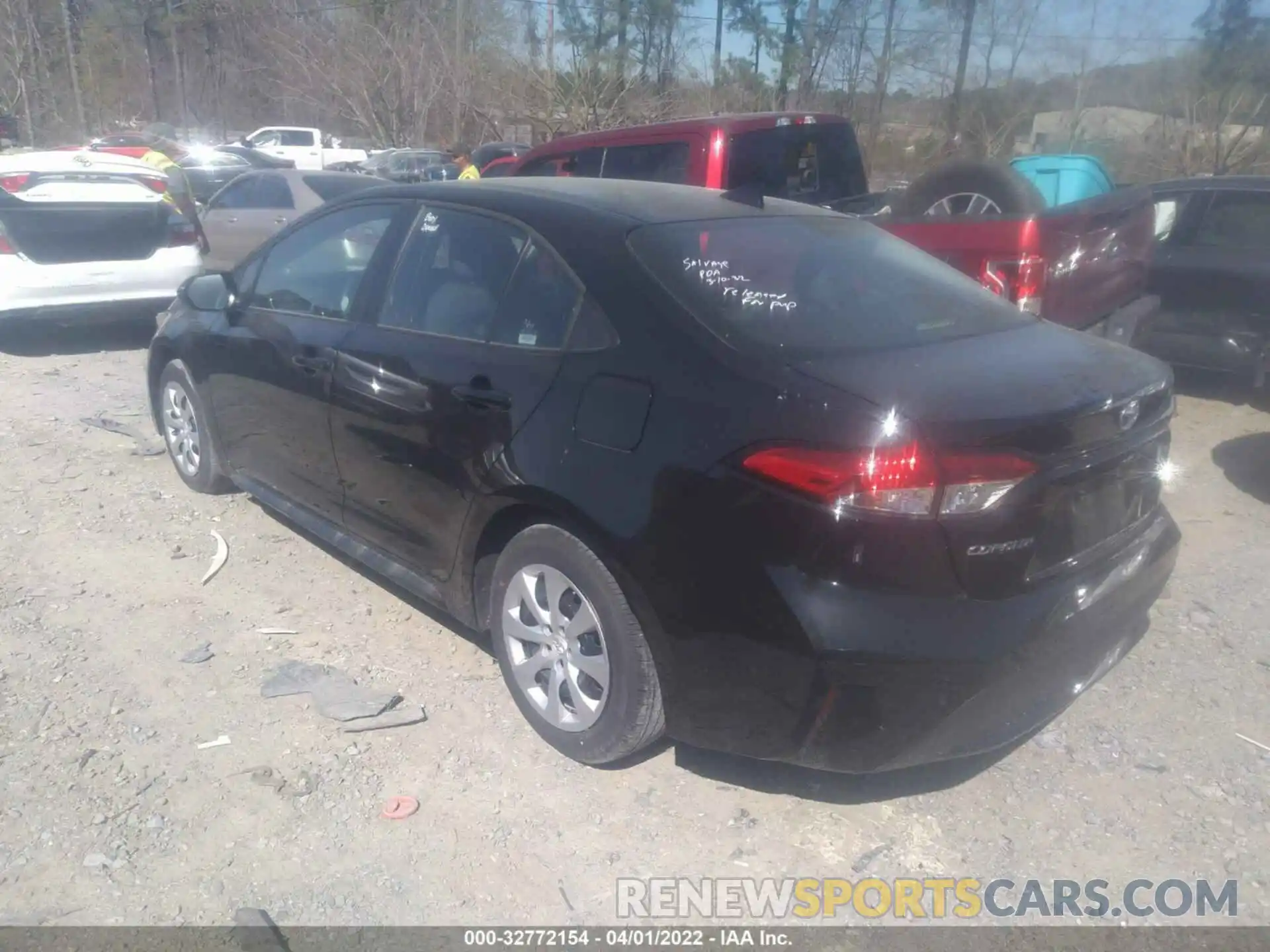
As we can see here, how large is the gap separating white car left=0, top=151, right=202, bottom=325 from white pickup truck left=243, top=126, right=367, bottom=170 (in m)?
26.5

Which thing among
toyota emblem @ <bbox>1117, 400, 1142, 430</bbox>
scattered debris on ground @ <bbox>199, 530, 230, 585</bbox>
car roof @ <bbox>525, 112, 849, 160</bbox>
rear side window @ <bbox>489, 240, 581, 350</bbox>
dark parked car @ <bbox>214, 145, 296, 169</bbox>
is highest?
car roof @ <bbox>525, 112, 849, 160</bbox>

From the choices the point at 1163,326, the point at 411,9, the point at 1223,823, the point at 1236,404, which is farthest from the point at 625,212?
the point at 411,9

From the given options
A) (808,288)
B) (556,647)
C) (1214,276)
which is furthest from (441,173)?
(556,647)

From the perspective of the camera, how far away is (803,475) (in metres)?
2.49

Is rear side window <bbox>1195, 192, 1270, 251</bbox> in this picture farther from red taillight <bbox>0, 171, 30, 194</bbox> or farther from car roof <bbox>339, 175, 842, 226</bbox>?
red taillight <bbox>0, 171, 30, 194</bbox>

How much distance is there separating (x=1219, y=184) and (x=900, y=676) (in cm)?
632

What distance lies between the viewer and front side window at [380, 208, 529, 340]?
11.0ft

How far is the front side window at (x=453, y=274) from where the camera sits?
3.37 meters

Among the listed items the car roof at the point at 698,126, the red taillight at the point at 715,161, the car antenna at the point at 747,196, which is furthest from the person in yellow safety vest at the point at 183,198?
the car antenna at the point at 747,196

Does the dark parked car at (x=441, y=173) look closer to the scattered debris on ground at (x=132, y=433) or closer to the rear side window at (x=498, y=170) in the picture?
the rear side window at (x=498, y=170)

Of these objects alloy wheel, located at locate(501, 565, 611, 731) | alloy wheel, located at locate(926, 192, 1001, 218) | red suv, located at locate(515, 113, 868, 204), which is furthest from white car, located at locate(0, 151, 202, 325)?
alloy wheel, located at locate(501, 565, 611, 731)

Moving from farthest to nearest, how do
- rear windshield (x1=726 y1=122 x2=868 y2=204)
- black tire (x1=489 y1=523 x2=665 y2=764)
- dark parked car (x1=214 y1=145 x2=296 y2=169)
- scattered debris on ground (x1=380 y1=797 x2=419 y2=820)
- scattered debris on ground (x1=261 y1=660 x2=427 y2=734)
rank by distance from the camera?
dark parked car (x1=214 y1=145 x2=296 y2=169), rear windshield (x1=726 y1=122 x2=868 y2=204), scattered debris on ground (x1=261 y1=660 x2=427 y2=734), scattered debris on ground (x1=380 y1=797 x2=419 y2=820), black tire (x1=489 y1=523 x2=665 y2=764)

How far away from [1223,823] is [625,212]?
8.13 ft

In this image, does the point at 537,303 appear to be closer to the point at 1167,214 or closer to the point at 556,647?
the point at 556,647
